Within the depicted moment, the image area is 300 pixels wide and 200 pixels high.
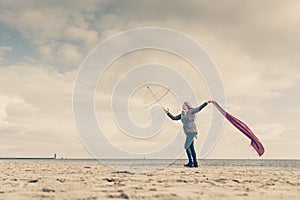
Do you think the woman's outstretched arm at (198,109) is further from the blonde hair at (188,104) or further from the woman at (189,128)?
the blonde hair at (188,104)

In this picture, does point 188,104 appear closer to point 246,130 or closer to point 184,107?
point 184,107

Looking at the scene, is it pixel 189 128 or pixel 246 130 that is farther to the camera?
pixel 246 130

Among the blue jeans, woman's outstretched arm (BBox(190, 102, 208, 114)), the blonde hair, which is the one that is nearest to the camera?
woman's outstretched arm (BBox(190, 102, 208, 114))

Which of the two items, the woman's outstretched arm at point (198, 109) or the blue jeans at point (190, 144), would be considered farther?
the blue jeans at point (190, 144)

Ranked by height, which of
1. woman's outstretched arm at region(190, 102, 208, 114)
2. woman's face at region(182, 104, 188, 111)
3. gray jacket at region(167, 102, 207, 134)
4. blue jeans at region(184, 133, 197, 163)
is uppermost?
woman's face at region(182, 104, 188, 111)

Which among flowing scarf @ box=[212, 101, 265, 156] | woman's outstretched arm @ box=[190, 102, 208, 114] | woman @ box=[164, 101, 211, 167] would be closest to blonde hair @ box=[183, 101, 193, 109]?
woman @ box=[164, 101, 211, 167]

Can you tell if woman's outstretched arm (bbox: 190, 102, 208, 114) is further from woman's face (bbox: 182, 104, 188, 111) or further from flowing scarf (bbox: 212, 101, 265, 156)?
flowing scarf (bbox: 212, 101, 265, 156)

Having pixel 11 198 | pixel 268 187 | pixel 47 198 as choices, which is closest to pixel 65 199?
pixel 47 198

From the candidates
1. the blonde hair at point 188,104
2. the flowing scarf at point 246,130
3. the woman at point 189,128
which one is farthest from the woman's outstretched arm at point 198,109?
the flowing scarf at point 246,130

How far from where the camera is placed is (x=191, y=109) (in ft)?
40.1

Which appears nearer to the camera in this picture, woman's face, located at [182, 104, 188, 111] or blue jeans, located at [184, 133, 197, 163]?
blue jeans, located at [184, 133, 197, 163]

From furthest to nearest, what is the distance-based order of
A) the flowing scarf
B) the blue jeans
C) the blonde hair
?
1. the flowing scarf
2. the blonde hair
3. the blue jeans

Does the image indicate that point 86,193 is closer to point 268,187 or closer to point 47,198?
point 47,198

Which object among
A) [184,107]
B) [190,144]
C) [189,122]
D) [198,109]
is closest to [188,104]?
[184,107]
